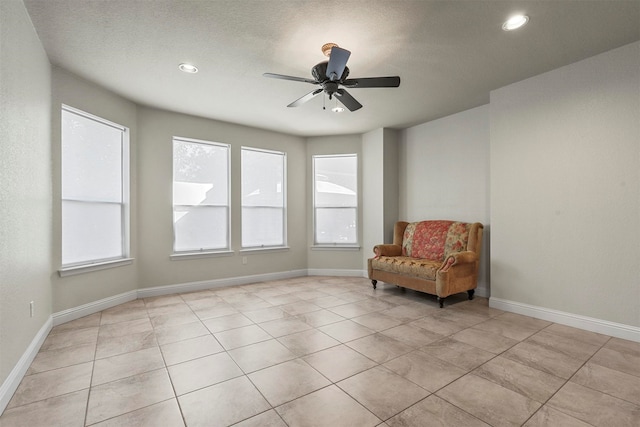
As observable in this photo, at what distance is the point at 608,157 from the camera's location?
113 inches

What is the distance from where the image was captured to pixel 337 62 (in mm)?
2338

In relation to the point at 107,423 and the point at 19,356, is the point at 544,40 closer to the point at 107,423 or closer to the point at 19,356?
the point at 107,423

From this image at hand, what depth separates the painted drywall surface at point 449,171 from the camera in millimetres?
4312

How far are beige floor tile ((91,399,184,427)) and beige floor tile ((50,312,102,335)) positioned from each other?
193cm

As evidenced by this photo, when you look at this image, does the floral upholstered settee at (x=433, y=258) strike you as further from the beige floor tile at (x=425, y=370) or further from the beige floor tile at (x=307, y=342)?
the beige floor tile at (x=307, y=342)

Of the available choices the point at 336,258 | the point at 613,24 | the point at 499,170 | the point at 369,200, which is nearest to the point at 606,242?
the point at 499,170

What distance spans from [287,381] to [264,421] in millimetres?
425

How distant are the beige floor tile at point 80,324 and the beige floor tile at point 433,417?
3.26 meters

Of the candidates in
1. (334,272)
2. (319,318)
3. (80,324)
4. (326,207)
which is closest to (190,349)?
(319,318)

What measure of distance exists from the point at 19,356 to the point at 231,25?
299 centimetres

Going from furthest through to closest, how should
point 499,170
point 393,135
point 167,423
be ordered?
point 393,135 → point 499,170 → point 167,423

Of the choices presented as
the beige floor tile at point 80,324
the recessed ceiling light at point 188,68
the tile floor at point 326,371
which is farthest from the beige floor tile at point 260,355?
the recessed ceiling light at point 188,68

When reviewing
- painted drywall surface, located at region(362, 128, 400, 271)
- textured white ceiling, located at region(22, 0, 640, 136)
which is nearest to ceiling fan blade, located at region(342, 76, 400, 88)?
textured white ceiling, located at region(22, 0, 640, 136)

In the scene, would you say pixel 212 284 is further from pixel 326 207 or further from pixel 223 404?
pixel 223 404
